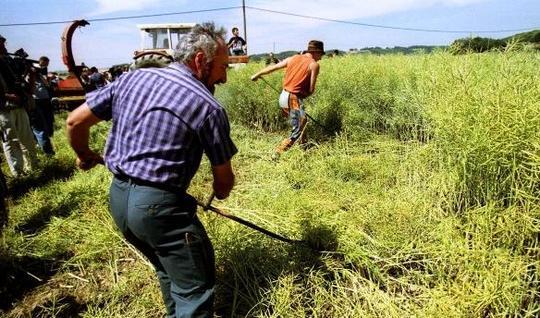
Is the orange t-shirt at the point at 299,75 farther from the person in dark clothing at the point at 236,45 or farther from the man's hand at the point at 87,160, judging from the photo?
the person in dark clothing at the point at 236,45

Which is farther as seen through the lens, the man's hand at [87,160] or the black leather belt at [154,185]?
the man's hand at [87,160]

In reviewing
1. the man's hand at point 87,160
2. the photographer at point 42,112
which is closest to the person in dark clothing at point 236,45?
the photographer at point 42,112

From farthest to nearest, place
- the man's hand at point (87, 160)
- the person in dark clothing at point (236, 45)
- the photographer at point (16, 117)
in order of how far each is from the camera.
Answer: the person in dark clothing at point (236, 45) → the photographer at point (16, 117) → the man's hand at point (87, 160)

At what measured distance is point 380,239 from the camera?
2650mm

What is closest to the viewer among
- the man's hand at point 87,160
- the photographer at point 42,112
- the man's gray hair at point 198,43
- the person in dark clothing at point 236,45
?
the man's gray hair at point 198,43

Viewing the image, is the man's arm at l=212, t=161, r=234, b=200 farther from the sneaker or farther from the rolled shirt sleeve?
the sneaker

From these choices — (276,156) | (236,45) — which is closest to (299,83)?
(276,156)

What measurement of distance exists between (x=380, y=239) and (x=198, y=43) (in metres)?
1.69

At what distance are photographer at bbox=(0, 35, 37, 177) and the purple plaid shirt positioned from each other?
3.71 m

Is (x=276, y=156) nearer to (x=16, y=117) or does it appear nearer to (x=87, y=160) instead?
(x=16, y=117)

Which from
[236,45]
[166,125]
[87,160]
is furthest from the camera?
[236,45]

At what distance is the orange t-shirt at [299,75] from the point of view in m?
5.59

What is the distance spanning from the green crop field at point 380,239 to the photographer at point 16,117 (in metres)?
1.33

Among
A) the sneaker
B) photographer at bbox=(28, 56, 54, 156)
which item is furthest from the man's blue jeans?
photographer at bbox=(28, 56, 54, 156)
